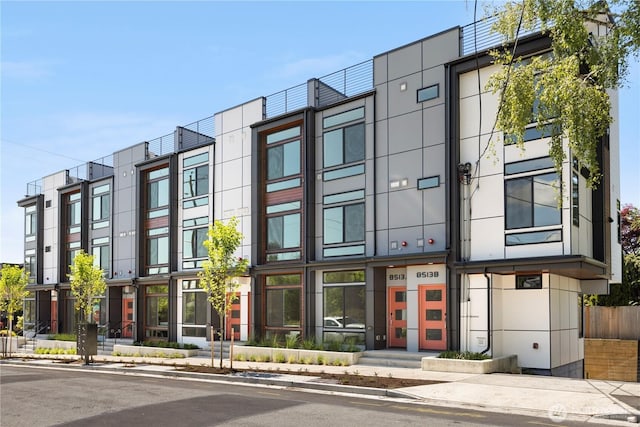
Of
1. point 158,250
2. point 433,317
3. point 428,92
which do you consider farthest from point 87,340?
point 428,92

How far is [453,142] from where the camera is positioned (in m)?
20.9

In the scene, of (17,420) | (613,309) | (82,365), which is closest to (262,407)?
(17,420)

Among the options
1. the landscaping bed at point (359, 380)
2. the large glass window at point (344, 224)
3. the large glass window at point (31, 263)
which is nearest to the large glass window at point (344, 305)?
the large glass window at point (344, 224)

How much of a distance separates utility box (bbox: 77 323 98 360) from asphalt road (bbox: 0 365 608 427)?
7900 mm

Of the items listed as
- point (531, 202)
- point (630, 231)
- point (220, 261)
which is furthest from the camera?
point (630, 231)

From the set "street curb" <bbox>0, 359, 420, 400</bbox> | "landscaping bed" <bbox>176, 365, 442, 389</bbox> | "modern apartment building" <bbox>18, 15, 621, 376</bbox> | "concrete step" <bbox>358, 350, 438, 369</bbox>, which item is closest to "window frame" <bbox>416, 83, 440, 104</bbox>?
"modern apartment building" <bbox>18, 15, 621, 376</bbox>

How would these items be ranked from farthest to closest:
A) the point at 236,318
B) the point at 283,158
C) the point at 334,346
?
1. the point at 236,318
2. the point at 283,158
3. the point at 334,346

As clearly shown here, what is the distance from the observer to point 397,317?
2298cm

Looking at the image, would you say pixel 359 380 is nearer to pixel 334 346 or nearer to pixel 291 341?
pixel 334 346

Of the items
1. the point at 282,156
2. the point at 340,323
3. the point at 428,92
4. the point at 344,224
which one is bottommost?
the point at 340,323

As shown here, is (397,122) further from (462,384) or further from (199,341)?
(199,341)

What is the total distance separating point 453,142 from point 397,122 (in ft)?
8.85

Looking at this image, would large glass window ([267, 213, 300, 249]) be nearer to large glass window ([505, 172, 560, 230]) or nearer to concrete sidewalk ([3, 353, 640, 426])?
concrete sidewalk ([3, 353, 640, 426])

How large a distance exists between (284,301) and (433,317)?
24.8 feet
